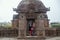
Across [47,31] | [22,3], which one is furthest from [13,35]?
[22,3]

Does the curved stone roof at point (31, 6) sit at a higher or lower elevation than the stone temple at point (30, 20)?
higher

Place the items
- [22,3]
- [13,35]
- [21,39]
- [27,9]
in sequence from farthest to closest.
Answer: [22,3] < [27,9] < [13,35] < [21,39]

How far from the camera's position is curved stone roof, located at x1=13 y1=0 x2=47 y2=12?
23016 millimetres

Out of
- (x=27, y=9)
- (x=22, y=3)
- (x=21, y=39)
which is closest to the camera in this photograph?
(x=21, y=39)

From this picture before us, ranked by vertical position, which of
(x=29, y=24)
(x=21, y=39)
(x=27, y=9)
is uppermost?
(x=27, y=9)

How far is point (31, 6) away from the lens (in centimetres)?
2327

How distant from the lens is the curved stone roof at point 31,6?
2302 centimetres

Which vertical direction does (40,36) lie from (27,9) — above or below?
below

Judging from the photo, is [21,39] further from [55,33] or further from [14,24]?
[14,24]

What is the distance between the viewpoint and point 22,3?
80.3 feet

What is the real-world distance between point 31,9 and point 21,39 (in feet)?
23.1

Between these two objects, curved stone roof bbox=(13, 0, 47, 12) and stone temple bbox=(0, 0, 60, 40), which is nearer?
stone temple bbox=(0, 0, 60, 40)

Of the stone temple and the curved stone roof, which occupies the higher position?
the curved stone roof

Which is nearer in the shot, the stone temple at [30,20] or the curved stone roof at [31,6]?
the stone temple at [30,20]
